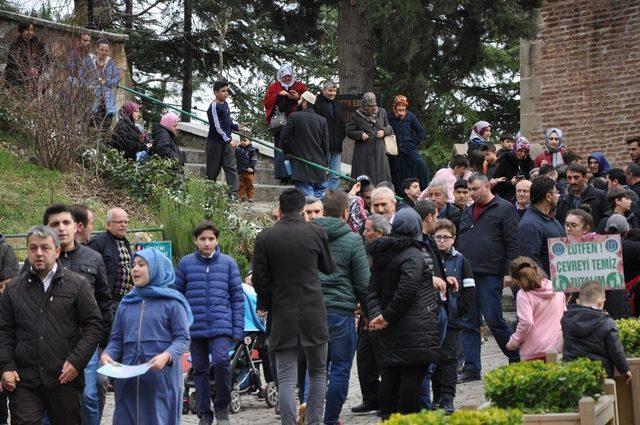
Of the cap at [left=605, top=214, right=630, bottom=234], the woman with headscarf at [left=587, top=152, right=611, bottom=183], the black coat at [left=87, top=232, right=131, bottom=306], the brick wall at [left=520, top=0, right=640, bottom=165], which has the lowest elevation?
the black coat at [left=87, top=232, right=131, bottom=306]

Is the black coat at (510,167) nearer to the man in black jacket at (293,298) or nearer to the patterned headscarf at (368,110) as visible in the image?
the patterned headscarf at (368,110)

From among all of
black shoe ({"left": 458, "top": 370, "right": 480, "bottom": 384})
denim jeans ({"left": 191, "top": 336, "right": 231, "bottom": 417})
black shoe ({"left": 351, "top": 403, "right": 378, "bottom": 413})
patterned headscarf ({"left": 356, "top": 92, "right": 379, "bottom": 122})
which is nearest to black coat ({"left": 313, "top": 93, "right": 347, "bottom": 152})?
patterned headscarf ({"left": 356, "top": 92, "right": 379, "bottom": 122})

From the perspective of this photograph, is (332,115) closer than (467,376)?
No

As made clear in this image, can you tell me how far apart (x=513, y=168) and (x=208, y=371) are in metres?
8.62

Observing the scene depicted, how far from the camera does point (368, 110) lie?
2000cm

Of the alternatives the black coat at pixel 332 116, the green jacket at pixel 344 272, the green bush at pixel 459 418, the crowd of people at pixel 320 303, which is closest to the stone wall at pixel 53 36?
the black coat at pixel 332 116

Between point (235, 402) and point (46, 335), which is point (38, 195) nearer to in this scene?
point (235, 402)

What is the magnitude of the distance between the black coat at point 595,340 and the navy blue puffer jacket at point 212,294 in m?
2.99

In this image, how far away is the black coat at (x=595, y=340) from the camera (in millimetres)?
10562

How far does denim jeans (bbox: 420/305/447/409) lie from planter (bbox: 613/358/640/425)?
153 centimetres

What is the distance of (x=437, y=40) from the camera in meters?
25.4

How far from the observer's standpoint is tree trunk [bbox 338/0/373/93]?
83.5 ft

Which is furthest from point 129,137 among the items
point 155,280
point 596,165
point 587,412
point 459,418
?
point 459,418

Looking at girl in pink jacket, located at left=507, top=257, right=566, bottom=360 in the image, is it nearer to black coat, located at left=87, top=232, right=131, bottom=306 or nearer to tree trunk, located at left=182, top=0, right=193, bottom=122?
black coat, located at left=87, top=232, right=131, bottom=306
